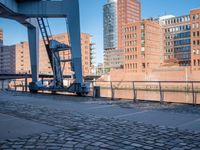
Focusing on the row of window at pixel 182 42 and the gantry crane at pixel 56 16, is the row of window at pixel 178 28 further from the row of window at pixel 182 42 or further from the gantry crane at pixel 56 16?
the gantry crane at pixel 56 16

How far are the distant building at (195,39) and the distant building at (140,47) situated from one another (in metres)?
24.5

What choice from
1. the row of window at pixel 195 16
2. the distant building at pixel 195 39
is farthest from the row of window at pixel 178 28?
the distant building at pixel 195 39

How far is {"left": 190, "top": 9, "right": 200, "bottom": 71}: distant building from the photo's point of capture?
318 ft

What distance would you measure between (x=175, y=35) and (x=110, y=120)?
439 ft

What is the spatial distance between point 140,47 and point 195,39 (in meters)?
28.6

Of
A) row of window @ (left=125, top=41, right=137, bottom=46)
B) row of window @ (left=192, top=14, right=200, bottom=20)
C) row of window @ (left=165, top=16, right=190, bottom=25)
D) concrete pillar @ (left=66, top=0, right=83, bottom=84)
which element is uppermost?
row of window @ (left=165, top=16, right=190, bottom=25)

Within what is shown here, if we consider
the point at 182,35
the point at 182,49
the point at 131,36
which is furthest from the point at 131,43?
the point at 182,35

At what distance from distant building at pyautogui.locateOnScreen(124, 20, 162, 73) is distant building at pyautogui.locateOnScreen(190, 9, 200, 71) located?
2452 cm

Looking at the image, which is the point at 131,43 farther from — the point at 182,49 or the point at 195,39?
the point at 195,39

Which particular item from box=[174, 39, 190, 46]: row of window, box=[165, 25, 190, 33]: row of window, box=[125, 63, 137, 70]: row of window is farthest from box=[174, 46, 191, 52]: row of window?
box=[125, 63, 137, 70]: row of window

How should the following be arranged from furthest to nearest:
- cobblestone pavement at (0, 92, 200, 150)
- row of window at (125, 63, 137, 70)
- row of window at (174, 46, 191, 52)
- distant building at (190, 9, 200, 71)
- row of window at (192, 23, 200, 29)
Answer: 1. row of window at (174, 46, 191, 52)
2. row of window at (125, 63, 137, 70)
3. row of window at (192, 23, 200, 29)
4. distant building at (190, 9, 200, 71)
5. cobblestone pavement at (0, 92, 200, 150)

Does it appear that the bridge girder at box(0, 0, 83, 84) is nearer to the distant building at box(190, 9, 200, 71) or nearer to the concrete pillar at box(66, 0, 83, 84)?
the concrete pillar at box(66, 0, 83, 84)

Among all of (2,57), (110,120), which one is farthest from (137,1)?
(110,120)

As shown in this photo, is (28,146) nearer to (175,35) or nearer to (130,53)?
(130,53)
